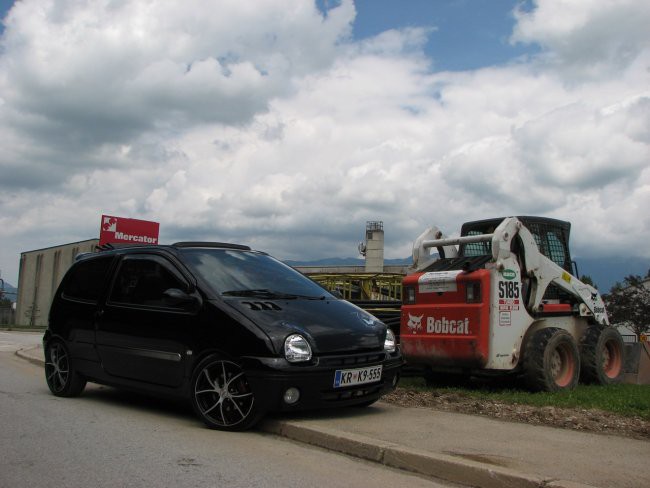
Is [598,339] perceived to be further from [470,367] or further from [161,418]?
[161,418]

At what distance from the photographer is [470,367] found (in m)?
7.92

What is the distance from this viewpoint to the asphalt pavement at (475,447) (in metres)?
4.29

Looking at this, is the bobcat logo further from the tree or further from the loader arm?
the tree

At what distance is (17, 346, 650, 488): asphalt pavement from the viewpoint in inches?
169

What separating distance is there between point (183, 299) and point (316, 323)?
4.11 feet

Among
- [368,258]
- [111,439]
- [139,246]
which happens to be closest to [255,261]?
[139,246]

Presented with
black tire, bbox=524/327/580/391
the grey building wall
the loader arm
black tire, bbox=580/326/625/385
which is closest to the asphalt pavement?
black tire, bbox=524/327/580/391

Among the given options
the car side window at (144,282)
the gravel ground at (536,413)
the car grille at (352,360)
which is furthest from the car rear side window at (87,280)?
the gravel ground at (536,413)

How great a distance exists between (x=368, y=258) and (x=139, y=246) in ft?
168

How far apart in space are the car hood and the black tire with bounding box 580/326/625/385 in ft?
13.6

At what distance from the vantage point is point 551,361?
8.15 meters

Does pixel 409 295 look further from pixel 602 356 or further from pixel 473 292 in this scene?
pixel 602 356

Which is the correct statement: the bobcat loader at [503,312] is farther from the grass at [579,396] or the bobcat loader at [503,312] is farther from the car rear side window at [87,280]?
the car rear side window at [87,280]

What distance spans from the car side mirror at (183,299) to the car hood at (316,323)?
0.30 metres
